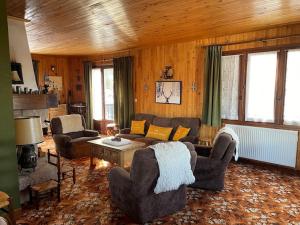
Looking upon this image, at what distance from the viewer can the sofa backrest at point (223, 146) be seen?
11.1ft

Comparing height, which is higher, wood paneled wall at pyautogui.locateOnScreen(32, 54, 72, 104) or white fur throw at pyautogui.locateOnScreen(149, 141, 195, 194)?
wood paneled wall at pyautogui.locateOnScreen(32, 54, 72, 104)

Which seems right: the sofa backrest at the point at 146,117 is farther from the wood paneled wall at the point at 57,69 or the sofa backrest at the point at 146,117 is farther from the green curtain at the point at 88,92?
the wood paneled wall at the point at 57,69

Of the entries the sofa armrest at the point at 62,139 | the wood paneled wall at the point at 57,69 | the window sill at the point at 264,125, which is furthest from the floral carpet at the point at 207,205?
the wood paneled wall at the point at 57,69

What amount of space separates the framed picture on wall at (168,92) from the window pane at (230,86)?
43.2 inches

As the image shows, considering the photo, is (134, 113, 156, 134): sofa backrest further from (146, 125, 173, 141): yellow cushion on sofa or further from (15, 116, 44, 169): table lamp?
(15, 116, 44, 169): table lamp

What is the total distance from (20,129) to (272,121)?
4157 mm

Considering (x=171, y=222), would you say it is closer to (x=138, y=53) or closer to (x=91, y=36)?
(x=91, y=36)

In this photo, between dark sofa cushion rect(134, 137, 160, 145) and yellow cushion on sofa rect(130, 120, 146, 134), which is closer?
dark sofa cushion rect(134, 137, 160, 145)

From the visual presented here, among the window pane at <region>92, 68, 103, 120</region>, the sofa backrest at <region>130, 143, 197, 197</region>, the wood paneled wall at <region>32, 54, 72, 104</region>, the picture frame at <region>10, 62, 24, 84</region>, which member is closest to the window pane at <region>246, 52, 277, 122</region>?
the sofa backrest at <region>130, 143, 197, 197</region>

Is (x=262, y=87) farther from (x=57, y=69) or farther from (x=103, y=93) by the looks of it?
(x=57, y=69)

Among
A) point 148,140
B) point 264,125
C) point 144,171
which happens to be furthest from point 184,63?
point 144,171

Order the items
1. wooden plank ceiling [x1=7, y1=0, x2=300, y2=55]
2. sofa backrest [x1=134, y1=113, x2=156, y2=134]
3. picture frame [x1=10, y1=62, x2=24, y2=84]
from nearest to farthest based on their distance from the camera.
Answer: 1. wooden plank ceiling [x1=7, y1=0, x2=300, y2=55]
2. picture frame [x1=10, y1=62, x2=24, y2=84]
3. sofa backrest [x1=134, y1=113, x2=156, y2=134]

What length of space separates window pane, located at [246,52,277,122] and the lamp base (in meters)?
3.90

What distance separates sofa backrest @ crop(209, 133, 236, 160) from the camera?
3.38 metres
